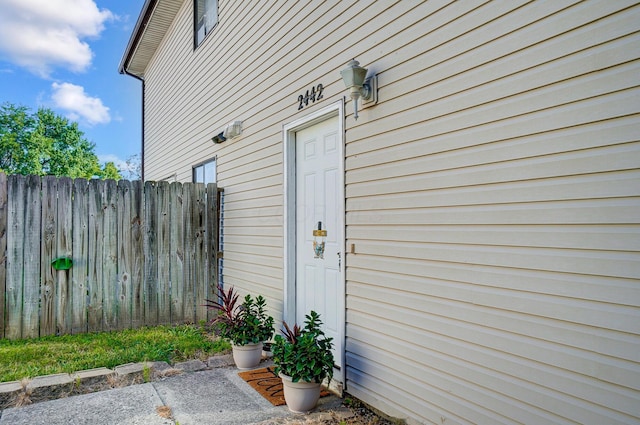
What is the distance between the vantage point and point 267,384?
3488mm

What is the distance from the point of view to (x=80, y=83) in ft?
103

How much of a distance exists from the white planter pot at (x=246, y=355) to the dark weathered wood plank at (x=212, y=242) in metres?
1.99

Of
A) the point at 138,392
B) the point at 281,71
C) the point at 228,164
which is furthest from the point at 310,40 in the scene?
the point at 138,392

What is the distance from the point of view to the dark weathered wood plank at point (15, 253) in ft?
15.3

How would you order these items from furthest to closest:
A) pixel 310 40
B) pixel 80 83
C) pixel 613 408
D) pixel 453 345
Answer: pixel 80 83
pixel 310 40
pixel 453 345
pixel 613 408

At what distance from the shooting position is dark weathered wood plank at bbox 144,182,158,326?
5383 mm

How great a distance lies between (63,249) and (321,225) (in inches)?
125

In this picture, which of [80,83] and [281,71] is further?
[80,83]

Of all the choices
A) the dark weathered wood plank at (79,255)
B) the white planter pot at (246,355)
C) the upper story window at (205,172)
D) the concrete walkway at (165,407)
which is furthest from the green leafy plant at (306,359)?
the upper story window at (205,172)

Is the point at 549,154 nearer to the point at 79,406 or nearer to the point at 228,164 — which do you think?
the point at 79,406

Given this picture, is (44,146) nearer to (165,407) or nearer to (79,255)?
(79,255)

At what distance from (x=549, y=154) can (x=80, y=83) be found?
118 feet

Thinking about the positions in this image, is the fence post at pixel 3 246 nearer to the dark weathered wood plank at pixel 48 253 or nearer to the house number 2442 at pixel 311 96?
the dark weathered wood plank at pixel 48 253

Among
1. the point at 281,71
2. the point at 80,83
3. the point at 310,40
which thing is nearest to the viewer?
the point at 310,40
